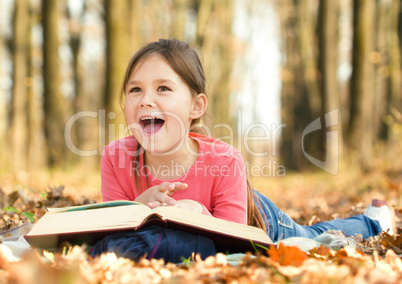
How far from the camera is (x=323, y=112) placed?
1160cm

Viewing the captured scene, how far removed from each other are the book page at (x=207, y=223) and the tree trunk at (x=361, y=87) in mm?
8228

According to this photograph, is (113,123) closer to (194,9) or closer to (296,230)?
(296,230)

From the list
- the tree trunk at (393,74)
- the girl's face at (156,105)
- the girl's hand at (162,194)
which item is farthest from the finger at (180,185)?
the tree trunk at (393,74)

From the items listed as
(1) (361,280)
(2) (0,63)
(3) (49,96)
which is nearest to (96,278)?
(1) (361,280)

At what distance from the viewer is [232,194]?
9.27ft

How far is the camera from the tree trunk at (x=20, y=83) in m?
12.0

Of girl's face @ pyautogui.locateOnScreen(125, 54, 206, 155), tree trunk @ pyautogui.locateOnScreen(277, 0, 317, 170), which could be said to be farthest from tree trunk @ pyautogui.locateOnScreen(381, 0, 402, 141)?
girl's face @ pyautogui.locateOnScreen(125, 54, 206, 155)

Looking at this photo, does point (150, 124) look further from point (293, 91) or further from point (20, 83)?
point (293, 91)

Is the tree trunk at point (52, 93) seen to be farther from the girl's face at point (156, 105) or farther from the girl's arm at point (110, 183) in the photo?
the girl's face at point (156, 105)

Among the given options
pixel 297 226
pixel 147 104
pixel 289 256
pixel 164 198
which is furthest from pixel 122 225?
pixel 297 226

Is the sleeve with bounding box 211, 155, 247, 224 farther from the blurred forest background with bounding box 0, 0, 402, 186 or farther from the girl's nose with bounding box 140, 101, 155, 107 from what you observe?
the blurred forest background with bounding box 0, 0, 402, 186

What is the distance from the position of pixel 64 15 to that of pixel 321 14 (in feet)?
36.1

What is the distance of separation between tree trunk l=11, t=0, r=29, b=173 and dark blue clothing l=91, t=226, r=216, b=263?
949 cm

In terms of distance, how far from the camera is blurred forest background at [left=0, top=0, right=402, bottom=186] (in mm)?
9398
